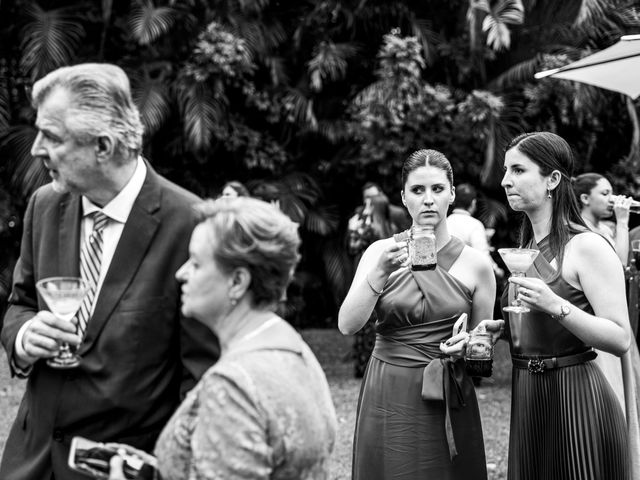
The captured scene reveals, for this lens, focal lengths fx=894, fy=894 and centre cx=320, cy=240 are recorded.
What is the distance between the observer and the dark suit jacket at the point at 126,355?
9.50 ft

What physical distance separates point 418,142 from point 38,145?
11.5 meters

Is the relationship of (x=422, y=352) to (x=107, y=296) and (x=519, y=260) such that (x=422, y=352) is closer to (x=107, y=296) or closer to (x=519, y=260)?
(x=519, y=260)

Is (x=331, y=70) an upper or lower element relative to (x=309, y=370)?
upper

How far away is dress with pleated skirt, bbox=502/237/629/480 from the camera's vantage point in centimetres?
420

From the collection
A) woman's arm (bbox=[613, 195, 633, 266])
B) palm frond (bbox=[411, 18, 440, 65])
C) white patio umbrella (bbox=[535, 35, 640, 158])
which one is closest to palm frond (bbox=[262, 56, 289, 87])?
palm frond (bbox=[411, 18, 440, 65])

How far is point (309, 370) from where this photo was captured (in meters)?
2.50

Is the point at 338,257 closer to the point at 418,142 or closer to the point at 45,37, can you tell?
the point at 418,142

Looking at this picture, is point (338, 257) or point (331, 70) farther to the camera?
point (338, 257)

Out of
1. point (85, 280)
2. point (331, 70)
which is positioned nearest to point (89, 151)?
point (85, 280)

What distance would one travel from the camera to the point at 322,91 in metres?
16.3

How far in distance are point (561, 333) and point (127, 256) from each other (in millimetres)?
2237

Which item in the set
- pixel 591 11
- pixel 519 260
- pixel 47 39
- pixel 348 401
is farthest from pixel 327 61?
pixel 519 260

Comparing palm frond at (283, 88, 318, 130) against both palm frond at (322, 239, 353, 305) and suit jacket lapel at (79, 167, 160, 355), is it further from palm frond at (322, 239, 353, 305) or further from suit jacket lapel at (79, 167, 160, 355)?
suit jacket lapel at (79, 167, 160, 355)

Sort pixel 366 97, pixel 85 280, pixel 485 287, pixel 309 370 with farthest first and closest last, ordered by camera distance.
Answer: pixel 366 97 → pixel 485 287 → pixel 85 280 → pixel 309 370
